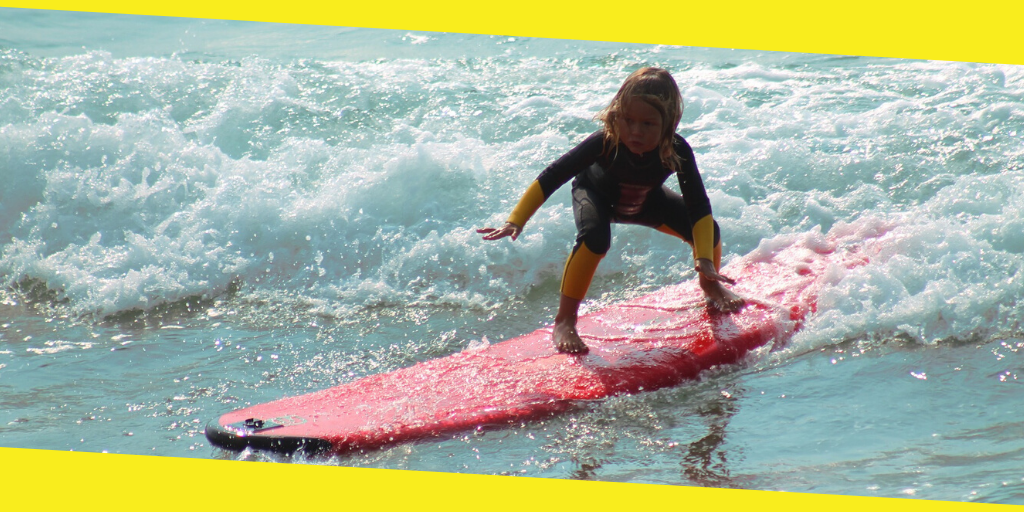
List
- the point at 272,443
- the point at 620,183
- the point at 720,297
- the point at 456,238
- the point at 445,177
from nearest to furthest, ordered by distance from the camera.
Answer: the point at 272,443
the point at 620,183
the point at 720,297
the point at 456,238
the point at 445,177

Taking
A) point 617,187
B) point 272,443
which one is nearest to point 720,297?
point 617,187

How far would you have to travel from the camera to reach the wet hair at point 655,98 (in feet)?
10.1

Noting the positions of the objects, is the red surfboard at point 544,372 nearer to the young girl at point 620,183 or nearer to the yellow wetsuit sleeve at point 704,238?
the young girl at point 620,183

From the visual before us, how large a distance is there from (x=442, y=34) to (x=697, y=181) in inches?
195

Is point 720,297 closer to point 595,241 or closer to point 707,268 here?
point 707,268

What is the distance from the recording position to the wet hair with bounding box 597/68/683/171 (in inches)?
121

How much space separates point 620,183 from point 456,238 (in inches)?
62.8

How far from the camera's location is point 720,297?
373 cm

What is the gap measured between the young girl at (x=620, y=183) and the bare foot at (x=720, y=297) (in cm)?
25


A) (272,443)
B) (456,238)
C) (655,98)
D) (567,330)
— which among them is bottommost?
(272,443)

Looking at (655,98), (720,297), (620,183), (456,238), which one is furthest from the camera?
(456,238)

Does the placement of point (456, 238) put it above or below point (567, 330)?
above

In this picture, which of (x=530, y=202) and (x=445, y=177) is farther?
(x=445, y=177)

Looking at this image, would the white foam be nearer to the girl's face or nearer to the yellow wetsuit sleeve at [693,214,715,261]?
the yellow wetsuit sleeve at [693,214,715,261]
